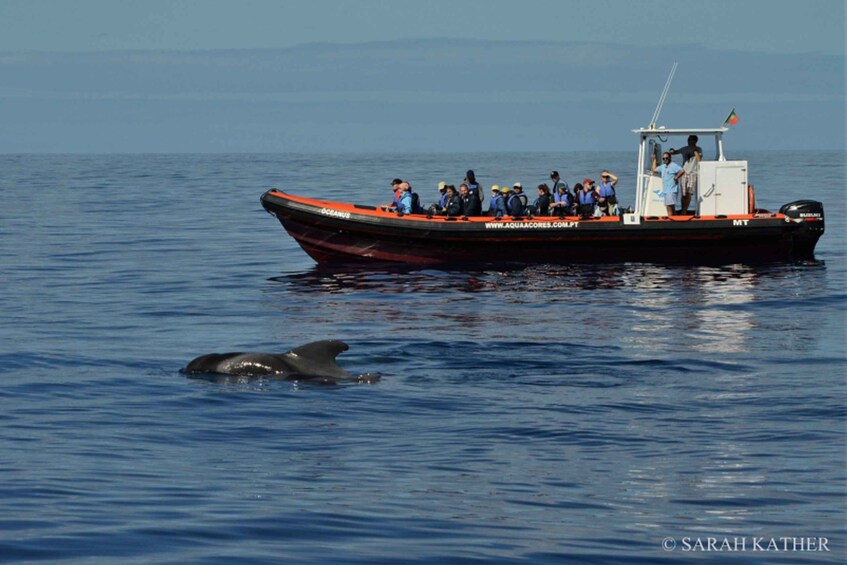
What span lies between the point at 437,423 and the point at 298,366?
2785mm

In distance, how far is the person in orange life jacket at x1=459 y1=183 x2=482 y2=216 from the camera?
31.8 meters

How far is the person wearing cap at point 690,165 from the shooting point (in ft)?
103

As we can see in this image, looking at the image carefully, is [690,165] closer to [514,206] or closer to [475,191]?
[514,206]

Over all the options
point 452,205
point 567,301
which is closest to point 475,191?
point 452,205

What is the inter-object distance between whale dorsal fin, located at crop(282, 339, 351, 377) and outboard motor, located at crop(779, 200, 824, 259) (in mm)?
18263

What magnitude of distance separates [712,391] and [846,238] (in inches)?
1069

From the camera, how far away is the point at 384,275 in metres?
30.7

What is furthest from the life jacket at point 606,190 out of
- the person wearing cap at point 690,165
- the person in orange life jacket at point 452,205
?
the person in orange life jacket at point 452,205

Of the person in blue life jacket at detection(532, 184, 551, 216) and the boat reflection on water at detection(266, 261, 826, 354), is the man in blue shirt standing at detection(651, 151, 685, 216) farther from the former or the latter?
the person in blue life jacket at detection(532, 184, 551, 216)

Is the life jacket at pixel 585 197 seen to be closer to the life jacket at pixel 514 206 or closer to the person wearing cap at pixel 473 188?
the life jacket at pixel 514 206

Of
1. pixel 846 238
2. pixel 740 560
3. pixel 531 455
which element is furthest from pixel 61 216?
pixel 740 560

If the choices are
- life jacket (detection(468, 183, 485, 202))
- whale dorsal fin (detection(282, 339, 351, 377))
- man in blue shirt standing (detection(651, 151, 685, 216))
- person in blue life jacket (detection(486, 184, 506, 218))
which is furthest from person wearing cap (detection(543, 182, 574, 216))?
whale dorsal fin (detection(282, 339, 351, 377))

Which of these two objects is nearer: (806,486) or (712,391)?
(806,486)

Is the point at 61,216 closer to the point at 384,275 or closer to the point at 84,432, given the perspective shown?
the point at 384,275
